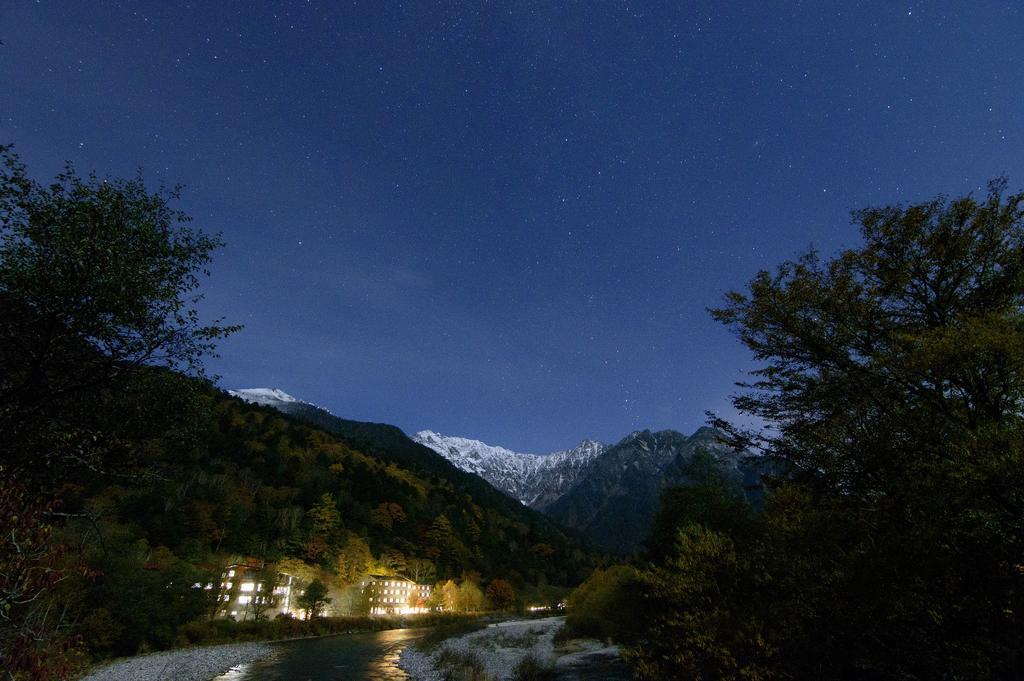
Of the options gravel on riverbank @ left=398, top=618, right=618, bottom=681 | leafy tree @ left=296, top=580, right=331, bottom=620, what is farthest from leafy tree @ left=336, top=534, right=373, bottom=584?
gravel on riverbank @ left=398, top=618, right=618, bottom=681

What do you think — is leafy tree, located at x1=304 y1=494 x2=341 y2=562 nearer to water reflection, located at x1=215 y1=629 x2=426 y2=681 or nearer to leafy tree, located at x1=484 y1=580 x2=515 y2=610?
water reflection, located at x1=215 y1=629 x2=426 y2=681

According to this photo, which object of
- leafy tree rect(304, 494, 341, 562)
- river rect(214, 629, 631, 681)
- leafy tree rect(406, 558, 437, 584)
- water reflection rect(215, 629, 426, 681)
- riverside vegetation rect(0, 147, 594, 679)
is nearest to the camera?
riverside vegetation rect(0, 147, 594, 679)

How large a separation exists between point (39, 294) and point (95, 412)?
3642mm

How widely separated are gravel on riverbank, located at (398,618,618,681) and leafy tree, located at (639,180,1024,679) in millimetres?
25668

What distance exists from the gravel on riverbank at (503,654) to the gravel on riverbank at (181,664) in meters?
14.1

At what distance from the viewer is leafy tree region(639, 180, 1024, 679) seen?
27.5 feet

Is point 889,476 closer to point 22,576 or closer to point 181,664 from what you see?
point 22,576

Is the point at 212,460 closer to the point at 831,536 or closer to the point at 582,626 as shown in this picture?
the point at 582,626

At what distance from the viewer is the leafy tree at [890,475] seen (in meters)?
8.38

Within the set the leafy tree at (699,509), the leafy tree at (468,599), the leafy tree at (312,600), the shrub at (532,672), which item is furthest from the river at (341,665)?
the leafy tree at (468,599)

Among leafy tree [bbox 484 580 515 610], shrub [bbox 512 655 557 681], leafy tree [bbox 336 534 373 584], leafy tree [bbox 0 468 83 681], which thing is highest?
leafy tree [bbox 0 468 83 681]

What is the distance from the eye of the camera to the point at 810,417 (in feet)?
49.1

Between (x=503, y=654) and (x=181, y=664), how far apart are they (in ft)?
90.5

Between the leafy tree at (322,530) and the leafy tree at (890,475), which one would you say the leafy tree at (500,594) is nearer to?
the leafy tree at (322,530)
